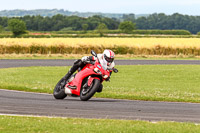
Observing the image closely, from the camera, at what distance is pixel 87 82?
1368 cm

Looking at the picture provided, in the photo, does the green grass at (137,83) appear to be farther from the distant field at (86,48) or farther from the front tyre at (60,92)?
the distant field at (86,48)

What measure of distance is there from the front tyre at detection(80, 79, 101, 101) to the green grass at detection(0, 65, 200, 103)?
7.30 feet

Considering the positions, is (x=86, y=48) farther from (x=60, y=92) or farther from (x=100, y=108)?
(x=100, y=108)

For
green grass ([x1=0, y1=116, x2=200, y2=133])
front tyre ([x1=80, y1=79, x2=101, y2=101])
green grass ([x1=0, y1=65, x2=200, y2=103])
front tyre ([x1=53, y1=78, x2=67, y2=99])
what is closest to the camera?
green grass ([x1=0, y1=116, x2=200, y2=133])

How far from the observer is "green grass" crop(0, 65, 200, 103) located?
16.6 meters

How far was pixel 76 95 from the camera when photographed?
14.4 metres

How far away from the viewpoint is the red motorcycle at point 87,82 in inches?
535

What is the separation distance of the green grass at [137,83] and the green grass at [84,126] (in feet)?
18.3

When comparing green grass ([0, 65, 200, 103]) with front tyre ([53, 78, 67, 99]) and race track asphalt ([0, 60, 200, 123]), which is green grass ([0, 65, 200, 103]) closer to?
race track asphalt ([0, 60, 200, 123])

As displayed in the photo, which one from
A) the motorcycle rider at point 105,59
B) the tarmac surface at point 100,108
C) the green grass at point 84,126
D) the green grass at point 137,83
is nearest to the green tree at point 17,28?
the green grass at point 137,83

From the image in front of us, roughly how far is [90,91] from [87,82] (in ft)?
0.97

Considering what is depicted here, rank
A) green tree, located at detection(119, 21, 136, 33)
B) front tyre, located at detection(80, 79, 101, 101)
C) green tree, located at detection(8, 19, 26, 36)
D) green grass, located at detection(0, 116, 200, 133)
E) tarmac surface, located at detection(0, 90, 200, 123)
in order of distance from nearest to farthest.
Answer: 1. green grass, located at detection(0, 116, 200, 133)
2. tarmac surface, located at detection(0, 90, 200, 123)
3. front tyre, located at detection(80, 79, 101, 101)
4. green tree, located at detection(8, 19, 26, 36)
5. green tree, located at detection(119, 21, 136, 33)

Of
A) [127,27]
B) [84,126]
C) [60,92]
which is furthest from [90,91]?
[127,27]

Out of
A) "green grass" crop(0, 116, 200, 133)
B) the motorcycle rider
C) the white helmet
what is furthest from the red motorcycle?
"green grass" crop(0, 116, 200, 133)
